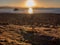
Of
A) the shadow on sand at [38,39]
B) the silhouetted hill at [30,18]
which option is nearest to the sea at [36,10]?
the silhouetted hill at [30,18]

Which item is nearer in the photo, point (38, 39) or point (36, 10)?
point (38, 39)

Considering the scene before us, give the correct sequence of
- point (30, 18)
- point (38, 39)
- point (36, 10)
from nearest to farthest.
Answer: point (38, 39) < point (30, 18) < point (36, 10)

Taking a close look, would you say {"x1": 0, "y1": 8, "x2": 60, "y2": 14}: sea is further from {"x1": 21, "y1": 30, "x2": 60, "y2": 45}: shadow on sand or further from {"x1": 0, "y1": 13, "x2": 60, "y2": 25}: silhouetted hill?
{"x1": 21, "y1": 30, "x2": 60, "y2": 45}: shadow on sand

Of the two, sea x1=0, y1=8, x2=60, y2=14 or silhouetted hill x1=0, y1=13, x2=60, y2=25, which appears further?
sea x1=0, y1=8, x2=60, y2=14

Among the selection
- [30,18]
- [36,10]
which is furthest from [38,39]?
[36,10]

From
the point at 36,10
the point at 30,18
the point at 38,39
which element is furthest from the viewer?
the point at 36,10

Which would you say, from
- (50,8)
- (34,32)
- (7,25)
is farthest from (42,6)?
(34,32)

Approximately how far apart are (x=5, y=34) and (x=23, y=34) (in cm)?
49

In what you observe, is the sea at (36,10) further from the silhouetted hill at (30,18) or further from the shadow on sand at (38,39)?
the shadow on sand at (38,39)

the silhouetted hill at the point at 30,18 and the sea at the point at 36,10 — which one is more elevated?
the sea at the point at 36,10

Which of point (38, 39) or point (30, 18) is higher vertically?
point (30, 18)

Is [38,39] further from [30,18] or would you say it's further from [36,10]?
[36,10]

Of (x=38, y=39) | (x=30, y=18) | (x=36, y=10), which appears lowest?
(x=38, y=39)

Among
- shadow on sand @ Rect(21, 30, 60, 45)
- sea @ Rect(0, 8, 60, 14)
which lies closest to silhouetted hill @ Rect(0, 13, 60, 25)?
sea @ Rect(0, 8, 60, 14)
